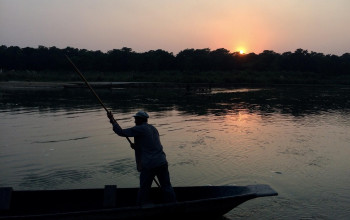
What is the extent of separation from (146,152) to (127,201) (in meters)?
1.85

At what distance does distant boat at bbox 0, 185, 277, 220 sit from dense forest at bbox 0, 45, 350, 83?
96556mm

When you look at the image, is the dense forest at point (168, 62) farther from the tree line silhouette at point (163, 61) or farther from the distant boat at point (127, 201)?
the distant boat at point (127, 201)

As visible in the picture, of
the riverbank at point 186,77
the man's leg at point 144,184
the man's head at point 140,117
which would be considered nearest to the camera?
the man's head at point 140,117

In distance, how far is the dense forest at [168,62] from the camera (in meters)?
107

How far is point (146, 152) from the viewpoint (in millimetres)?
7785

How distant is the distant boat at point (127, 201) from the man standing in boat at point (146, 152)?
472mm

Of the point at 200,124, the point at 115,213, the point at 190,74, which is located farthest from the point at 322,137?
the point at 190,74

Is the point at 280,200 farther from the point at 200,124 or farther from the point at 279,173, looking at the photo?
the point at 200,124

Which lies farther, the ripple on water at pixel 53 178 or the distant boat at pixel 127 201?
the ripple on water at pixel 53 178

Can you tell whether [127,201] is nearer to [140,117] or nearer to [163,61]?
[140,117]

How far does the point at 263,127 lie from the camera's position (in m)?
23.4

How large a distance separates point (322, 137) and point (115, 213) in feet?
51.4

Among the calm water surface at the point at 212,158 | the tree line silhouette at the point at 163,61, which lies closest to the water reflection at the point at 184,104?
the calm water surface at the point at 212,158

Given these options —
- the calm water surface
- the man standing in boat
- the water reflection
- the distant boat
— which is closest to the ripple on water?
the calm water surface
